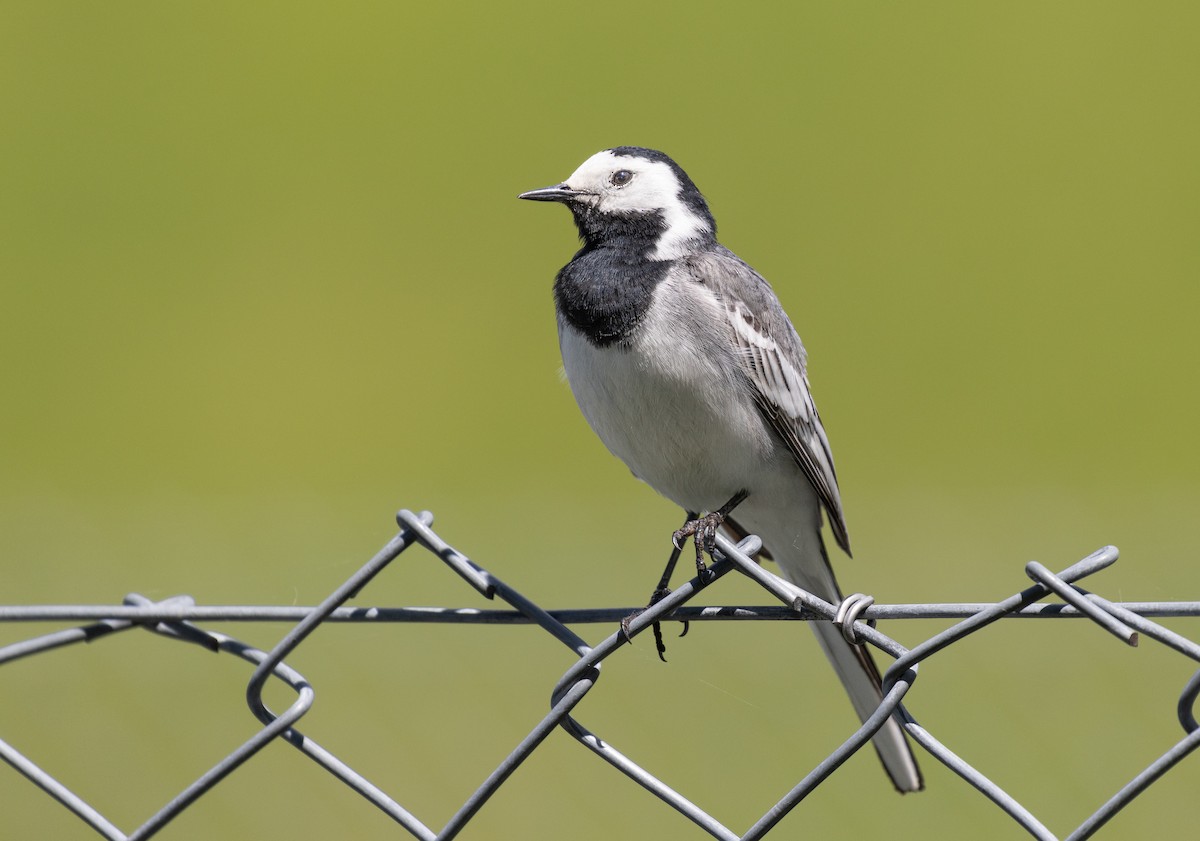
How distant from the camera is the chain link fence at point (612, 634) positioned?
4.03 ft

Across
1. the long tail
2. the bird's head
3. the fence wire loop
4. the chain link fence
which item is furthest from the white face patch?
the fence wire loop

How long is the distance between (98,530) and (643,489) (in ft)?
9.61

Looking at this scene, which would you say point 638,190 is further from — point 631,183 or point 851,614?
point 851,614

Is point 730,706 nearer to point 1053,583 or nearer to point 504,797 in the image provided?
point 504,797

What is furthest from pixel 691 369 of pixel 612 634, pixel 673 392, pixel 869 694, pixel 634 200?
pixel 612 634

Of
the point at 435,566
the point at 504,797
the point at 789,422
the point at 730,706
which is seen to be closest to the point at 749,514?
the point at 789,422

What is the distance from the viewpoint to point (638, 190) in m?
2.89

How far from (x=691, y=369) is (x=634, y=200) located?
0.54m

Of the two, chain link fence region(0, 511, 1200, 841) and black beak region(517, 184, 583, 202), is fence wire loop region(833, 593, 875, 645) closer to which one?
chain link fence region(0, 511, 1200, 841)

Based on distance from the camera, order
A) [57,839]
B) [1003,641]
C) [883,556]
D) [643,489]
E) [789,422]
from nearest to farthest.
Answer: [789,422]
[57,839]
[1003,641]
[883,556]
[643,489]

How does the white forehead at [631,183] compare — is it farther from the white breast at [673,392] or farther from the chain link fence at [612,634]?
the chain link fence at [612,634]

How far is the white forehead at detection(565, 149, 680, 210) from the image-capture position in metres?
2.87

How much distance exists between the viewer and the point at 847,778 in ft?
Result: 12.1

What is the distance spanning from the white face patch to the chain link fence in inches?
54.8
